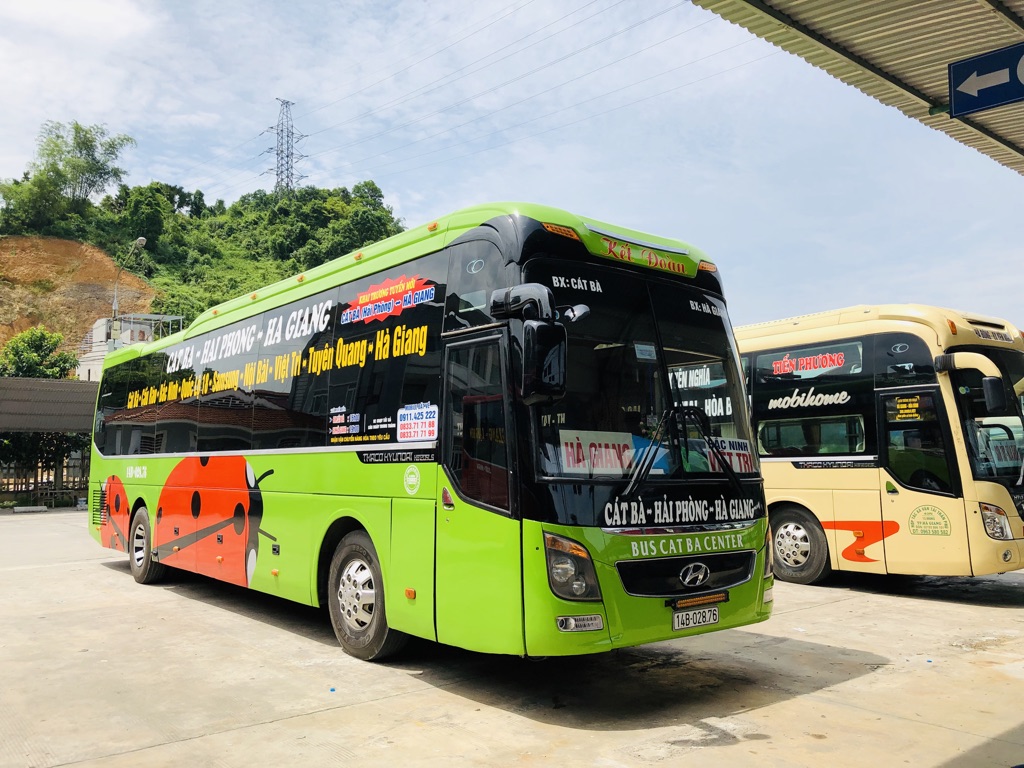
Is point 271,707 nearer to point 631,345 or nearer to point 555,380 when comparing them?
point 555,380

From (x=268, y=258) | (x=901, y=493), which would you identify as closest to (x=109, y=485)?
(x=901, y=493)

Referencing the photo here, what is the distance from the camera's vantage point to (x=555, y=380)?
495 centimetres

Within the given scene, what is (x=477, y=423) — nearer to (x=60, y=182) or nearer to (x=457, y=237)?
(x=457, y=237)

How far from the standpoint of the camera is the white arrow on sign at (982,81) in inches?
258

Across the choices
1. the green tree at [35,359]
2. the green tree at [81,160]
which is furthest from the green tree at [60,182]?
the green tree at [35,359]

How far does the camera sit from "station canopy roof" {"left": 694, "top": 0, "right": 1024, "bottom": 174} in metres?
6.28

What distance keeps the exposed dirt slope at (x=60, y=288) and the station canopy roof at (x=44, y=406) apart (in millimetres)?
50755

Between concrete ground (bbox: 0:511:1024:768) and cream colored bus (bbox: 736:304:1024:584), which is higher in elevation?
cream colored bus (bbox: 736:304:1024:584)

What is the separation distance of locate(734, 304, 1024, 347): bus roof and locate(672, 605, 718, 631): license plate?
19.6 feet

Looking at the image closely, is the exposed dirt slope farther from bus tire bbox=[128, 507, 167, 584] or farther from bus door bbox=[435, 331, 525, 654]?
bus door bbox=[435, 331, 525, 654]

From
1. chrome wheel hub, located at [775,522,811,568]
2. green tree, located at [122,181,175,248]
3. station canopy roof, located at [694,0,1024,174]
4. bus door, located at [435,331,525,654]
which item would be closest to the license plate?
bus door, located at [435,331,525,654]

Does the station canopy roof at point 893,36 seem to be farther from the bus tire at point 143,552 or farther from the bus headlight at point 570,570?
the bus tire at point 143,552

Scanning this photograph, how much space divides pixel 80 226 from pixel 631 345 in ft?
309

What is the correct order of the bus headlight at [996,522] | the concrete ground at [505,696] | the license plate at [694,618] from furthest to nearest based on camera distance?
the bus headlight at [996,522] < the license plate at [694,618] < the concrete ground at [505,696]
